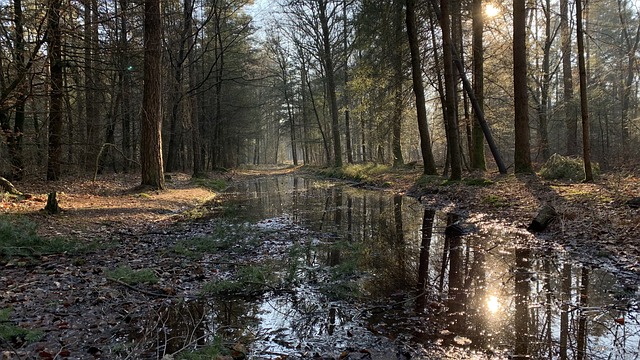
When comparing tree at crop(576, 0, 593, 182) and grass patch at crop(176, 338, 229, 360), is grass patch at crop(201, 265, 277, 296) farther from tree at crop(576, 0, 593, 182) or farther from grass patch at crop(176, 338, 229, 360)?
tree at crop(576, 0, 593, 182)

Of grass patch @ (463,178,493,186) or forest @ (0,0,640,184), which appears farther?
grass patch @ (463,178,493,186)

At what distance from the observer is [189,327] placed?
3.85 metres

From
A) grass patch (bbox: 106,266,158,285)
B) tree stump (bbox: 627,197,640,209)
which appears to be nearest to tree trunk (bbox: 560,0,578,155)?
tree stump (bbox: 627,197,640,209)

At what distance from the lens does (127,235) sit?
7605 millimetres

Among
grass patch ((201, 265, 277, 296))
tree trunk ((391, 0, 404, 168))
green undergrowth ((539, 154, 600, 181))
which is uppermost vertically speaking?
tree trunk ((391, 0, 404, 168))

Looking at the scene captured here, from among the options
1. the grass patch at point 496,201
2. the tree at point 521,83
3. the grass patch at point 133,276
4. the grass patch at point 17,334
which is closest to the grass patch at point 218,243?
the grass patch at point 133,276

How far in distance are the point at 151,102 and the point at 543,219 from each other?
12.4 meters

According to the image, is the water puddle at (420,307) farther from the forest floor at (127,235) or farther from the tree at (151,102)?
the tree at (151,102)

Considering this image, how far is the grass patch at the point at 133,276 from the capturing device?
16.0ft

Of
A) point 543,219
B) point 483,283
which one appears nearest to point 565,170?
point 543,219

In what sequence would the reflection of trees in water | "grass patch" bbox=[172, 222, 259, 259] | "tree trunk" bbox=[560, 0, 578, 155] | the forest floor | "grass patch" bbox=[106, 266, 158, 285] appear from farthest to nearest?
"tree trunk" bbox=[560, 0, 578, 155] → "grass patch" bbox=[172, 222, 259, 259] → "grass patch" bbox=[106, 266, 158, 285] → the forest floor → the reflection of trees in water

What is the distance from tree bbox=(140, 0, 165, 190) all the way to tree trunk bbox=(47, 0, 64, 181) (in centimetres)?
245

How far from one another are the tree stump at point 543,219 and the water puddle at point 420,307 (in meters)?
0.44

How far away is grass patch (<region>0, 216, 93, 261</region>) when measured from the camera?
557 centimetres
